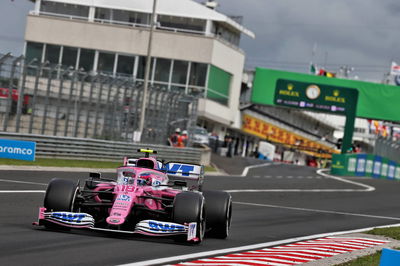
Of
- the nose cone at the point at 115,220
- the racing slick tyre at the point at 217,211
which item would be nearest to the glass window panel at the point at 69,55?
the racing slick tyre at the point at 217,211

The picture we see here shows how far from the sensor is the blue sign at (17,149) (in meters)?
26.6

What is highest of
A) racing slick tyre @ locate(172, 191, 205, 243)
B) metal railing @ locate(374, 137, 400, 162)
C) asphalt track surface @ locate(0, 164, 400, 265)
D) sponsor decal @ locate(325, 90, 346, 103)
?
sponsor decal @ locate(325, 90, 346, 103)

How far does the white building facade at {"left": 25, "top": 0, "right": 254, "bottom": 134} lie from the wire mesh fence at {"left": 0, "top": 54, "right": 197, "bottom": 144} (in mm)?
17555

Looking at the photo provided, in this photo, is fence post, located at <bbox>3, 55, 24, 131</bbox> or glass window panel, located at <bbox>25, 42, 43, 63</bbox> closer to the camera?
fence post, located at <bbox>3, 55, 24, 131</bbox>

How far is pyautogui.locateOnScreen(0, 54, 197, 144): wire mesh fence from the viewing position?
1093 inches

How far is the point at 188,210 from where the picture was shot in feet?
39.1

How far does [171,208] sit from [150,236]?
0.47 meters

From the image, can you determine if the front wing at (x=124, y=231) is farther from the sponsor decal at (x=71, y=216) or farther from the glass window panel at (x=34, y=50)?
the glass window panel at (x=34, y=50)

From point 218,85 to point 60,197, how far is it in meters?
50.3

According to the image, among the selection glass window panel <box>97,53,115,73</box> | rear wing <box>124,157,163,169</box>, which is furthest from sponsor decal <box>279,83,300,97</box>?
rear wing <box>124,157,163,169</box>

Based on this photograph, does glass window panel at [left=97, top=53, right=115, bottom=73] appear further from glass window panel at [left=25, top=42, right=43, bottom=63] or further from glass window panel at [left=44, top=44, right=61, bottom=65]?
glass window panel at [left=25, top=42, right=43, bottom=63]

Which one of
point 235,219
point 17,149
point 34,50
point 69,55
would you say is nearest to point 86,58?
point 69,55

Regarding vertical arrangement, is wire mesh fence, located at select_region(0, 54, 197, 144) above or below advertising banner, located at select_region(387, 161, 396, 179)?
above

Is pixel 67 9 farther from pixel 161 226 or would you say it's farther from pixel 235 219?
pixel 161 226
